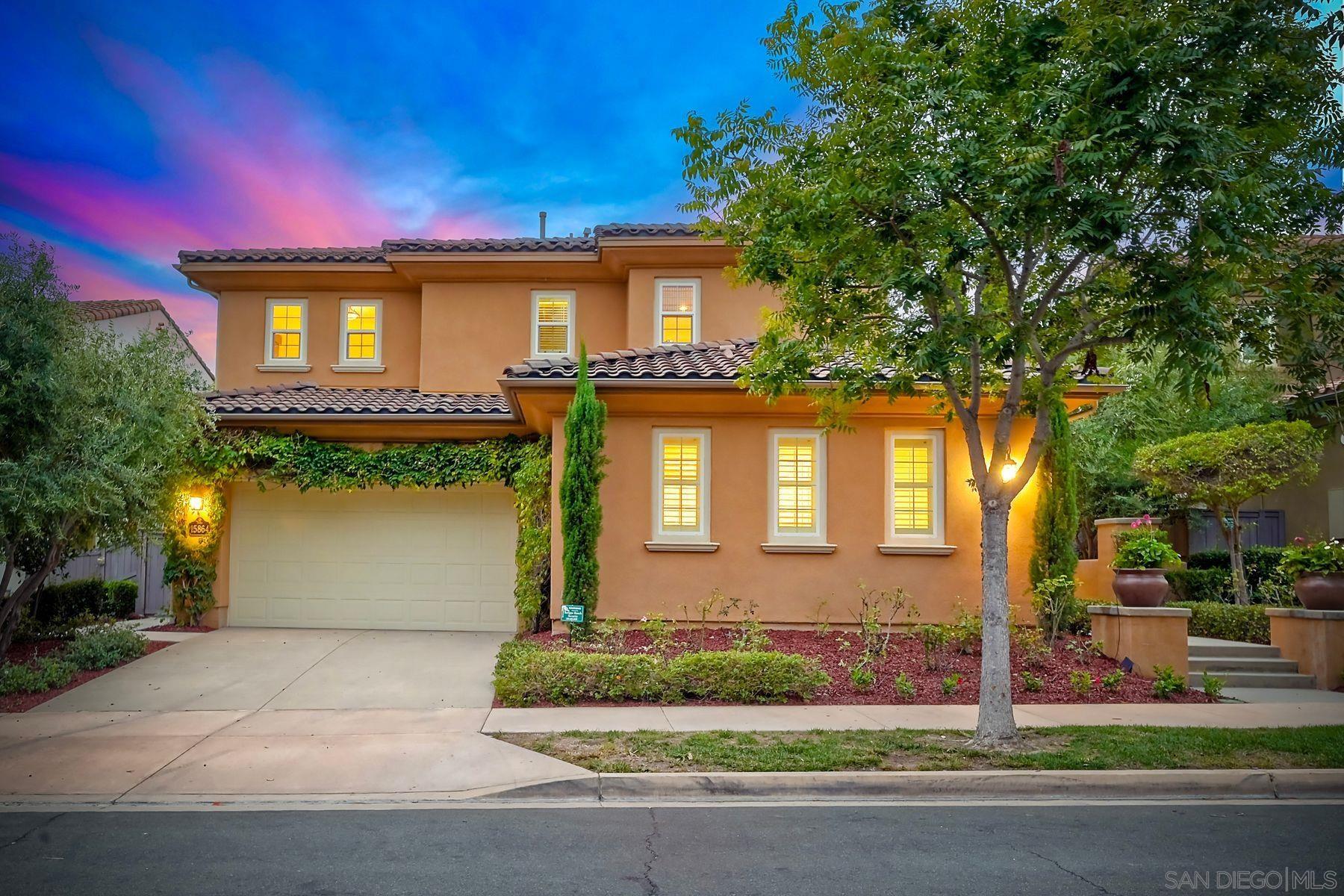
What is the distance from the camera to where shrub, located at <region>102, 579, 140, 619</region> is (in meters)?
14.2

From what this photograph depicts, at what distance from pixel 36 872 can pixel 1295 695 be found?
12400 millimetres

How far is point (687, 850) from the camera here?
208 inches

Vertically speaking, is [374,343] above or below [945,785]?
above

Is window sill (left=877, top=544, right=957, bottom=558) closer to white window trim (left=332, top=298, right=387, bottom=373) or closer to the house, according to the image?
the house

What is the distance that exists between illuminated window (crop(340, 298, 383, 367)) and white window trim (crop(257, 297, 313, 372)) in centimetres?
72

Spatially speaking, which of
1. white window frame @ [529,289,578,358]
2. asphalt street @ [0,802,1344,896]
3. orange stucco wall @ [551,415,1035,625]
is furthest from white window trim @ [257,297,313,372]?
asphalt street @ [0,802,1344,896]

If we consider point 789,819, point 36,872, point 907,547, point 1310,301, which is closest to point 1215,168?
point 1310,301

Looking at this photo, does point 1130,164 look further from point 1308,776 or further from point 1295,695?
point 1295,695

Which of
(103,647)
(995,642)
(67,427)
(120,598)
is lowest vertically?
(103,647)

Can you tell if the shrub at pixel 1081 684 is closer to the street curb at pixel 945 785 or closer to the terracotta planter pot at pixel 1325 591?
the street curb at pixel 945 785

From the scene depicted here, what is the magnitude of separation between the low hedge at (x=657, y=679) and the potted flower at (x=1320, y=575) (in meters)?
6.93

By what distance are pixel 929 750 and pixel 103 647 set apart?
9.91 m

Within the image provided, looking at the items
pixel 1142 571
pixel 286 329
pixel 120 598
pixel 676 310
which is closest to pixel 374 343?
pixel 286 329

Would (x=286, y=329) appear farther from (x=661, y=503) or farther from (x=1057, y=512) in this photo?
(x=1057, y=512)
